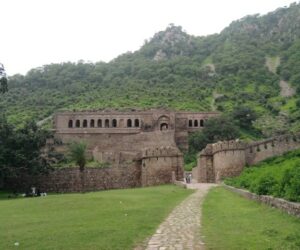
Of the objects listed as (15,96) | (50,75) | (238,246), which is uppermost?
(50,75)

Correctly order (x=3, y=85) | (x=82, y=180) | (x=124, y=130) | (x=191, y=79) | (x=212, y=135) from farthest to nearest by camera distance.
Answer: (x=191, y=79) → (x=124, y=130) → (x=212, y=135) → (x=82, y=180) → (x=3, y=85)

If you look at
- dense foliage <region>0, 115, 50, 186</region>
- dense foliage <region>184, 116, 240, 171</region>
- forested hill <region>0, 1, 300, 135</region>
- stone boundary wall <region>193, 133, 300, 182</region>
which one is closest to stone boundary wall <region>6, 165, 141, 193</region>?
dense foliage <region>0, 115, 50, 186</region>

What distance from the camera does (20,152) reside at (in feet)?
124

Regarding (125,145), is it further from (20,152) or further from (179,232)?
(179,232)

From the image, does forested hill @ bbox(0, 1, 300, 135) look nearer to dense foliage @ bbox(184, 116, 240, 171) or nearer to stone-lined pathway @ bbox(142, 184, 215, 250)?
dense foliage @ bbox(184, 116, 240, 171)

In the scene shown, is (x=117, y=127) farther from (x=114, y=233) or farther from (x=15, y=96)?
(x=114, y=233)

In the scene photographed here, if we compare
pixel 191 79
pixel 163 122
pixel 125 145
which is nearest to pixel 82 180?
pixel 125 145

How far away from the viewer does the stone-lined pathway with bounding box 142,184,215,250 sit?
11031 mm

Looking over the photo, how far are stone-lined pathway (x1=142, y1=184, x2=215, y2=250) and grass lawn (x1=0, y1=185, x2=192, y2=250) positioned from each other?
314 millimetres

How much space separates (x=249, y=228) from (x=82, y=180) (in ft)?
90.2

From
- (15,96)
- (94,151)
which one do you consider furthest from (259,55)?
(94,151)

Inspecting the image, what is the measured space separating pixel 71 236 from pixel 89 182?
27225 millimetres

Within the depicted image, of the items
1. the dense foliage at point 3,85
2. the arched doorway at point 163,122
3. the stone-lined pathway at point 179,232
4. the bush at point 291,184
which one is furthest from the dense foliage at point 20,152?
the arched doorway at point 163,122

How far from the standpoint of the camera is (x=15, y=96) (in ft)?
360
